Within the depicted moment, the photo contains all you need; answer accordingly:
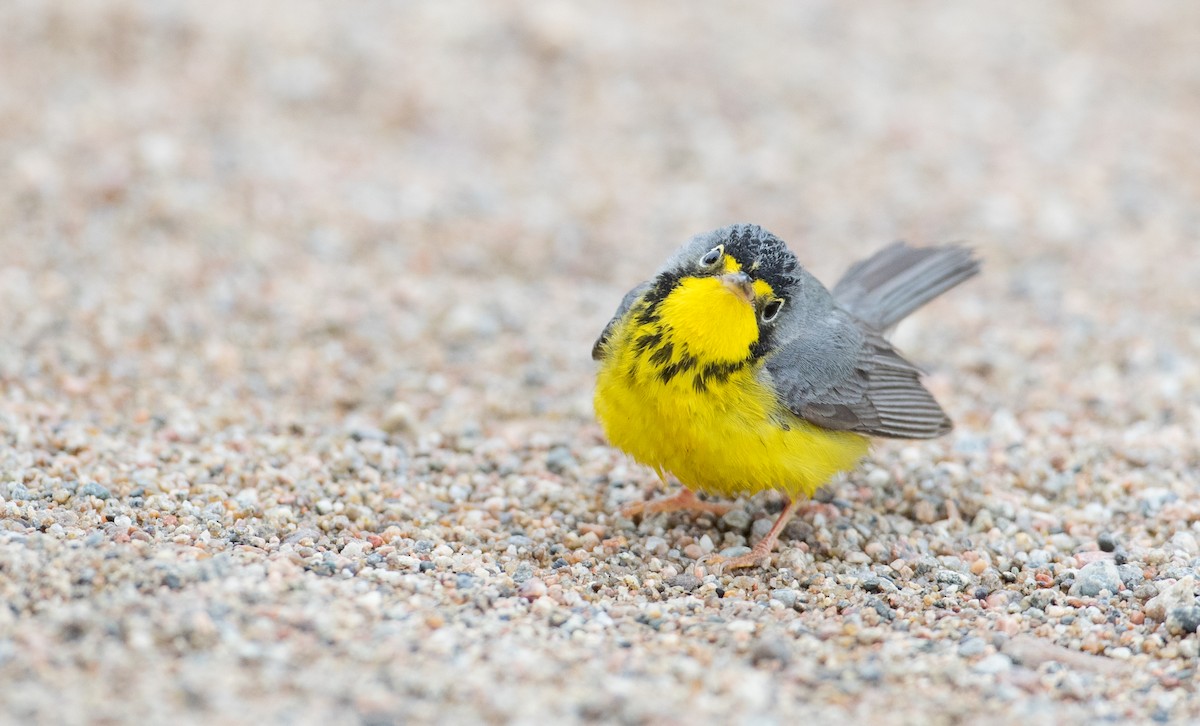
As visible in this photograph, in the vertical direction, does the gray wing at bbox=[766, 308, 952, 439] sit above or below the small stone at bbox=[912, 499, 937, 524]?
above

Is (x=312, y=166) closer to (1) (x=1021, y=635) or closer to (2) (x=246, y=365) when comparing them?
(2) (x=246, y=365)

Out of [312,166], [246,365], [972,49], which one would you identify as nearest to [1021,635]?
[246,365]

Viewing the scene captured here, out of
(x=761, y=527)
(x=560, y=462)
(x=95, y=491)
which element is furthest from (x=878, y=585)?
(x=95, y=491)

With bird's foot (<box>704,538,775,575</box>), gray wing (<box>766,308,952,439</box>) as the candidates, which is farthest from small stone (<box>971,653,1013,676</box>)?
gray wing (<box>766,308,952,439</box>)

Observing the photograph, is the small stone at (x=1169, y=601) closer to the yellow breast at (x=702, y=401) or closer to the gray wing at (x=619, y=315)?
the yellow breast at (x=702, y=401)

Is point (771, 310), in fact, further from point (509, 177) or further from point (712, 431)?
point (509, 177)

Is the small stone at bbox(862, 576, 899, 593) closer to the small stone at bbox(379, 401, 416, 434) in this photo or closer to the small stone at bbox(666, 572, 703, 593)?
the small stone at bbox(666, 572, 703, 593)
